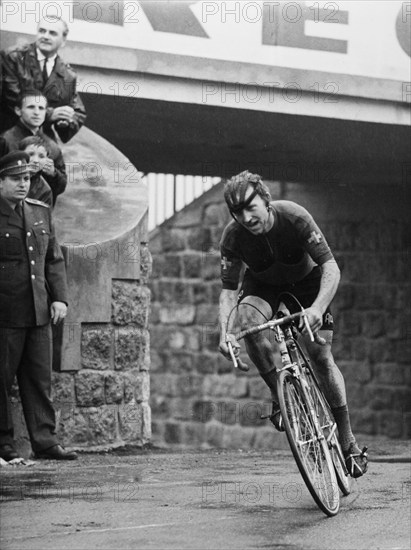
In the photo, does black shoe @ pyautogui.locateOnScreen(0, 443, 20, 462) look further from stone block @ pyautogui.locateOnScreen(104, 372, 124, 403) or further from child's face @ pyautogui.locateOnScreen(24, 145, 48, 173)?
child's face @ pyautogui.locateOnScreen(24, 145, 48, 173)

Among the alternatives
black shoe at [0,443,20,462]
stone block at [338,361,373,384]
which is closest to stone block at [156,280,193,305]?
stone block at [338,361,373,384]

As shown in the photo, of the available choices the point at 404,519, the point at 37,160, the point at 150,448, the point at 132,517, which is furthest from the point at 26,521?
the point at 150,448

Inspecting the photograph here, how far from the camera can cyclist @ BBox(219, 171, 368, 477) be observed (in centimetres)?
690

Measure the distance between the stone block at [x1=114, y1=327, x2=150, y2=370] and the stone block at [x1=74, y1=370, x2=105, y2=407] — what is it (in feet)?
0.85

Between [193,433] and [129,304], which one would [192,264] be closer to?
[193,433]

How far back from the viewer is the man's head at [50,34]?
34.0ft

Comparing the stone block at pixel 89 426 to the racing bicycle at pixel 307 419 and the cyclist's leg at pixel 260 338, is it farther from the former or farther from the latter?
the racing bicycle at pixel 307 419

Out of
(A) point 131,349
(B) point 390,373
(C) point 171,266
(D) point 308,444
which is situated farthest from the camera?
(C) point 171,266

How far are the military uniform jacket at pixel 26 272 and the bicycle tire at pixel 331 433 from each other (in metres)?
2.59

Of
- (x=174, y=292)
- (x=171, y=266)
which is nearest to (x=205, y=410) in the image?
(x=174, y=292)

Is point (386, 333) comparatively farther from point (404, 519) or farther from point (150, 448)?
point (404, 519)

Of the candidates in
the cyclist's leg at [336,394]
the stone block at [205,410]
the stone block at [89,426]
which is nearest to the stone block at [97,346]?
the stone block at [89,426]

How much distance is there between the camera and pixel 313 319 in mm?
6781

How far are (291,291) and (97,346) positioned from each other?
11.0 feet
